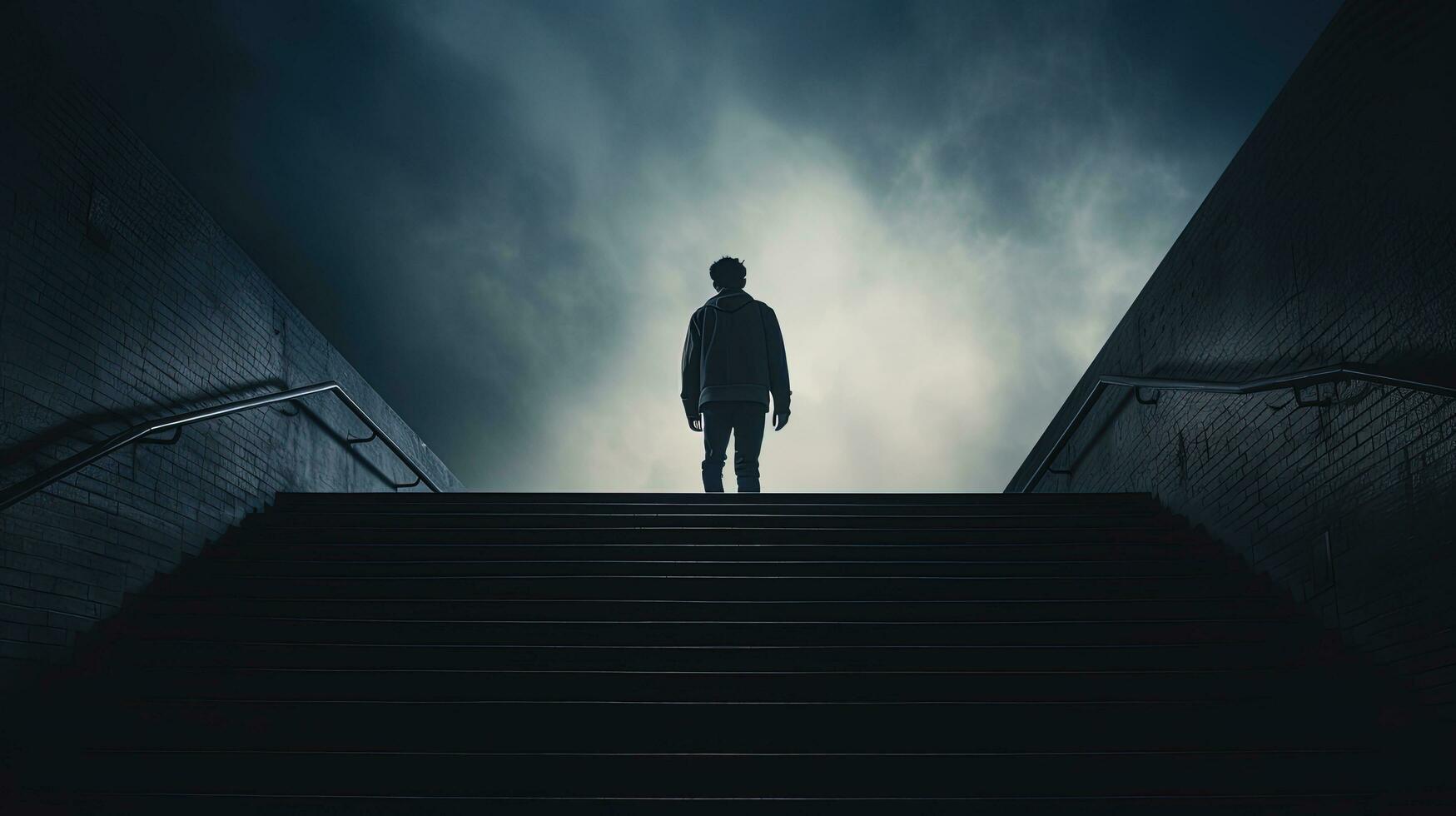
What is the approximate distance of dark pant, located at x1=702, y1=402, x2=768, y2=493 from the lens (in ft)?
26.2

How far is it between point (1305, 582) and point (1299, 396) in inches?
29.8

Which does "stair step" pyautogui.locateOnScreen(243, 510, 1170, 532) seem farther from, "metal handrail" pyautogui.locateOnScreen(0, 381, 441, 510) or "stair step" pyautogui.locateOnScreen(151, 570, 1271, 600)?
"stair step" pyautogui.locateOnScreen(151, 570, 1271, 600)

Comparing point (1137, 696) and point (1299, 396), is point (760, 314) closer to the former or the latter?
point (1299, 396)

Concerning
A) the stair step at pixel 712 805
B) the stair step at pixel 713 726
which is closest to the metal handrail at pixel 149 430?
the stair step at pixel 713 726

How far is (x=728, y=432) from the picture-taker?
8.13 metres

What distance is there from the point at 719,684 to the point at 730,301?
486 cm

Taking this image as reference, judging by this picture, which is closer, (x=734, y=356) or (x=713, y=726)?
(x=713, y=726)

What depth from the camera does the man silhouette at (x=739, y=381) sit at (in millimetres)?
7973

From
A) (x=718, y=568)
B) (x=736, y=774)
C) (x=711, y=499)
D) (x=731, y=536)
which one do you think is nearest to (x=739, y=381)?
(x=711, y=499)

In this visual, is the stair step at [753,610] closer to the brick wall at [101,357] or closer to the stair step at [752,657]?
the stair step at [752,657]

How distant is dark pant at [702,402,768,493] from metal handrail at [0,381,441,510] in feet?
8.34

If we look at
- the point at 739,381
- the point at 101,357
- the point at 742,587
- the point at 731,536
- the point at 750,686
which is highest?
the point at 739,381

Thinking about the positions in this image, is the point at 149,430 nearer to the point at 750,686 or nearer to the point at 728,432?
the point at 750,686

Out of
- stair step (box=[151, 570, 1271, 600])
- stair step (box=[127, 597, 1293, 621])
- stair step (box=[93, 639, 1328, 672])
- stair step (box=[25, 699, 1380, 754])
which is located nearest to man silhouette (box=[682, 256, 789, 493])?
stair step (box=[151, 570, 1271, 600])
